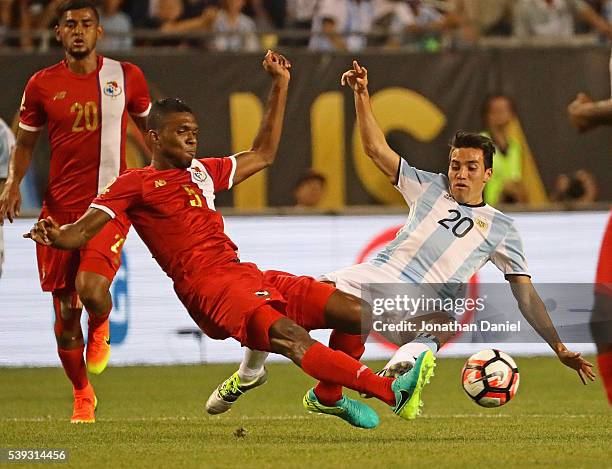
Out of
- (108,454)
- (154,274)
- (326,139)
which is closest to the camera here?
(108,454)

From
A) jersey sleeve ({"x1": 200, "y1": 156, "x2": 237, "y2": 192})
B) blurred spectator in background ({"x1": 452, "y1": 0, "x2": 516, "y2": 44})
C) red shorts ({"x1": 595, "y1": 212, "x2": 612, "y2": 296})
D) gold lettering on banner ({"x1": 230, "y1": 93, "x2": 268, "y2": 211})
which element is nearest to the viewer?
red shorts ({"x1": 595, "y1": 212, "x2": 612, "y2": 296})

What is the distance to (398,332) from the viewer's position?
28.3ft

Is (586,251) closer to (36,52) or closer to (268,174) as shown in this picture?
(268,174)

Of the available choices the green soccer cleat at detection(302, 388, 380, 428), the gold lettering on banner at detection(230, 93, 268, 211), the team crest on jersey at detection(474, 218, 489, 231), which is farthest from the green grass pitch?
the gold lettering on banner at detection(230, 93, 268, 211)

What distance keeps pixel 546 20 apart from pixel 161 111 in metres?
8.10

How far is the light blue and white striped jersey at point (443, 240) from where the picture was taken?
824 centimetres

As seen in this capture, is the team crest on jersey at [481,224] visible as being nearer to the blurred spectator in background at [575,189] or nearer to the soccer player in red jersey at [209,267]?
the soccer player in red jersey at [209,267]

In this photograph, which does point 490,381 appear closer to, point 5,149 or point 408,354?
point 408,354

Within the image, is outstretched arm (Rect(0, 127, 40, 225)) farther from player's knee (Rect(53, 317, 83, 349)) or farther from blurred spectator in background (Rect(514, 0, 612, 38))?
blurred spectator in background (Rect(514, 0, 612, 38))

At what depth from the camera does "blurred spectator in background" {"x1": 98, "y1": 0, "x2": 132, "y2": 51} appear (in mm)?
14254

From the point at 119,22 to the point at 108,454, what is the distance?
8237 millimetres

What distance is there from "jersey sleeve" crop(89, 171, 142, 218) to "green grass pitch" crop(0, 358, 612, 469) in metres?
1.26

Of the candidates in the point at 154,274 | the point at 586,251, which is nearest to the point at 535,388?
the point at 586,251

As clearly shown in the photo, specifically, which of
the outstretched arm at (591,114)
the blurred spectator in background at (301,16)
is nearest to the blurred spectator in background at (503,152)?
the blurred spectator in background at (301,16)
